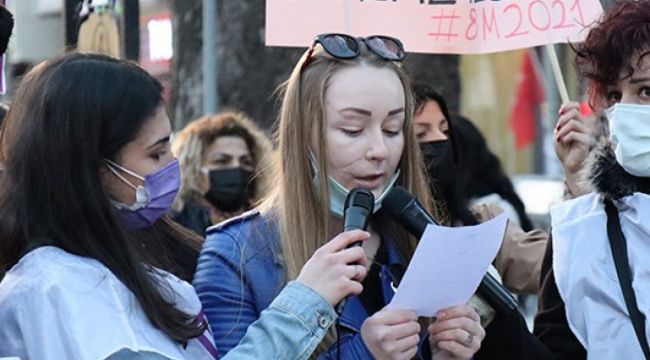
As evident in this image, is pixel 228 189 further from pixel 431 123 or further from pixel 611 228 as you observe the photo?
pixel 611 228

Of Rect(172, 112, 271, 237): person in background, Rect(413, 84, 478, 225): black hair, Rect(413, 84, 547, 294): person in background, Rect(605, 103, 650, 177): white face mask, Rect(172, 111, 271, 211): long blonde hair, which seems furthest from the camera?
Rect(172, 111, 271, 211): long blonde hair

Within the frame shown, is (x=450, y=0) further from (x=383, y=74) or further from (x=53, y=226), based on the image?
(x=53, y=226)

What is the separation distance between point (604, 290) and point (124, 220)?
119 centimetres

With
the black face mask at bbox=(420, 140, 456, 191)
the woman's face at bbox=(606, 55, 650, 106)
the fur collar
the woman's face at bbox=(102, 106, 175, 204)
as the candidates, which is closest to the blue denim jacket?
the woman's face at bbox=(102, 106, 175, 204)

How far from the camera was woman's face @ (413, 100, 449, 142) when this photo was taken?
4980 millimetres

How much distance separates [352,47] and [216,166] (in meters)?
3.31

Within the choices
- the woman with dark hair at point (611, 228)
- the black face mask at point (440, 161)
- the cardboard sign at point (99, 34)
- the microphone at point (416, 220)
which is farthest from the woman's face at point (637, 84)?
the cardboard sign at point (99, 34)

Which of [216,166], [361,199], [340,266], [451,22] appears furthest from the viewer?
[216,166]

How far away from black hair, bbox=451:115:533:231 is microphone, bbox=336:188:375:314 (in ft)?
8.82

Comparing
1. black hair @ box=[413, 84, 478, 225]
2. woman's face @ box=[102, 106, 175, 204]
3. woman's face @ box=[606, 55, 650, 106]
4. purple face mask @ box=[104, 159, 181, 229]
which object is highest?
woman's face @ box=[606, 55, 650, 106]

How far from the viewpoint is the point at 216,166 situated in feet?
21.9

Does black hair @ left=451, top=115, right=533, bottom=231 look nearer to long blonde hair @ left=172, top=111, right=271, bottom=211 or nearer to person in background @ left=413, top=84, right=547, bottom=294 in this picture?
person in background @ left=413, top=84, right=547, bottom=294

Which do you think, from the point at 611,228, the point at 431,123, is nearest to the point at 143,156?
the point at 611,228

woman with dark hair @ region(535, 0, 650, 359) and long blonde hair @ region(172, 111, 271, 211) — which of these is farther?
long blonde hair @ region(172, 111, 271, 211)
